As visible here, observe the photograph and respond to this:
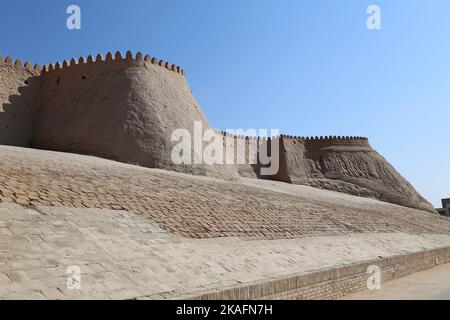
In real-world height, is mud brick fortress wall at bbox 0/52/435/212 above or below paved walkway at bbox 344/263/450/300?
above

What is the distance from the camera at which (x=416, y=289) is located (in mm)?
9617

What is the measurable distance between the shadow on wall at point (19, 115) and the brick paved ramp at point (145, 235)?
5508mm

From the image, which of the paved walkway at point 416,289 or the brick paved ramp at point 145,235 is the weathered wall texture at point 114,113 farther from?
the paved walkway at point 416,289

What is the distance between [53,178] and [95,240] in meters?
3.18

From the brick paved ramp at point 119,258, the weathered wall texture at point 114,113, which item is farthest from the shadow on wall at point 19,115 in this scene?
the brick paved ramp at point 119,258

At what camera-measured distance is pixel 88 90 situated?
57.4ft

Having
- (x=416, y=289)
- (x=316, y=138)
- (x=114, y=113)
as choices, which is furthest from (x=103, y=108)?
(x=316, y=138)

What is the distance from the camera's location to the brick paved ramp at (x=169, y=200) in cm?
814

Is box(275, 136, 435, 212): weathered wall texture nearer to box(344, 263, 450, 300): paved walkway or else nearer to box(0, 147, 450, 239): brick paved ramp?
box(0, 147, 450, 239): brick paved ramp

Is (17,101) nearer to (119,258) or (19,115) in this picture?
(19,115)

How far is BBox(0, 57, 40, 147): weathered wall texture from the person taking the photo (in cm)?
1666

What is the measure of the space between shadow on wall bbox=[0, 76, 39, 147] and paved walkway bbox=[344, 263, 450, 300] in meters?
13.3

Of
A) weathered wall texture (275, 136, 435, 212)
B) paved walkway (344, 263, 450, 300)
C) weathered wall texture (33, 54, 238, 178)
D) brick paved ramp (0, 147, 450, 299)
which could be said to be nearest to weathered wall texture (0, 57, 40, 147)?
weathered wall texture (33, 54, 238, 178)
